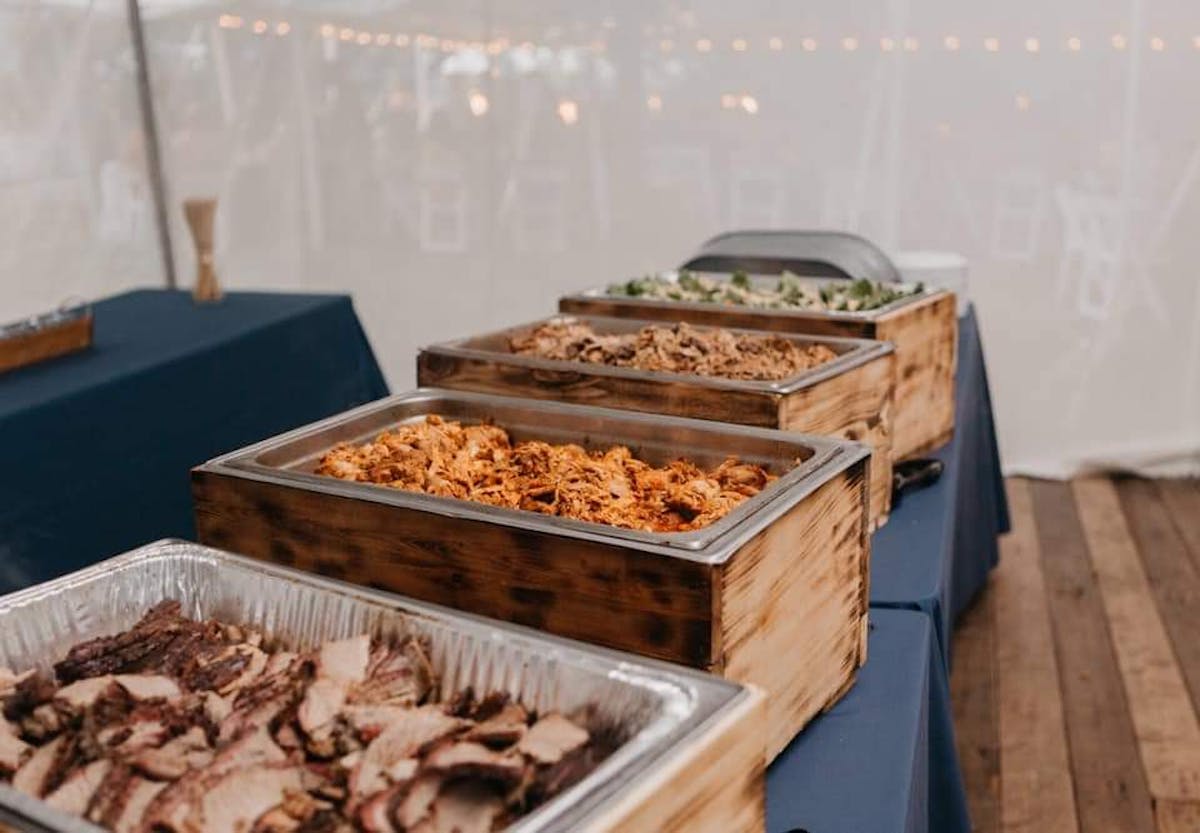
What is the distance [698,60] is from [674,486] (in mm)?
3515

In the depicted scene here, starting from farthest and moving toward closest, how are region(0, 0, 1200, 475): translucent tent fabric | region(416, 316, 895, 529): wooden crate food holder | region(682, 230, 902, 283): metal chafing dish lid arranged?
region(0, 0, 1200, 475): translucent tent fabric < region(682, 230, 902, 283): metal chafing dish lid < region(416, 316, 895, 529): wooden crate food holder

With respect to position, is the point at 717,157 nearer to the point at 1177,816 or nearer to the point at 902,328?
the point at 902,328

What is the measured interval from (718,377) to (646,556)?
2.33ft

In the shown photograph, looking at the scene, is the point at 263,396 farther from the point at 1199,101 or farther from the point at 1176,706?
the point at 1199,101

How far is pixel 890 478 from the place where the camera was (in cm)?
184

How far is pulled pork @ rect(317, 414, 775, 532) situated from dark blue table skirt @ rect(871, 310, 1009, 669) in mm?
382

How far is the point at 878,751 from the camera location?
1132mm

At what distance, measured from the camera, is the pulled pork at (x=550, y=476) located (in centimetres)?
117

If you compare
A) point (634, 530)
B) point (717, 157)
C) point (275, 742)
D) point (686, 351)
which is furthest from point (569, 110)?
point (275, 742)

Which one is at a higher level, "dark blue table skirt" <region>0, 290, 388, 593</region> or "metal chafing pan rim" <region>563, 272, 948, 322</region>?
"metal chafing pan rim" <region>563, 272, 948, 322</region>

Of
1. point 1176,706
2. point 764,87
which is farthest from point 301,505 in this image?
point 764,87

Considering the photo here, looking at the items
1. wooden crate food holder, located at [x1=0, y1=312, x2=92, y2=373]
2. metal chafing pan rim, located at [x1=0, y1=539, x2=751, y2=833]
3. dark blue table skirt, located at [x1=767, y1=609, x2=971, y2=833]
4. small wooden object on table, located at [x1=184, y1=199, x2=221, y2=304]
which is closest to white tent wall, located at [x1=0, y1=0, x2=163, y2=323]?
small wooden object on table, located at [x1=184, y1=199, x2=221, y2=304]

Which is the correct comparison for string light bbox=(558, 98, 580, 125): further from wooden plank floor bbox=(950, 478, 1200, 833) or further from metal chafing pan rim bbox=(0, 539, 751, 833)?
metal chafing pan rim bbox=(0, 539, 751, 833)

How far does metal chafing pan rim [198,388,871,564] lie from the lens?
983mm
